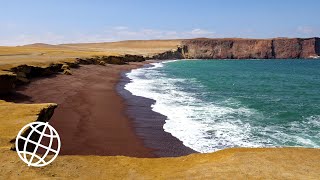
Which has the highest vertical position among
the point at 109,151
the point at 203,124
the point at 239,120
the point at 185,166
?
the point at 185,166

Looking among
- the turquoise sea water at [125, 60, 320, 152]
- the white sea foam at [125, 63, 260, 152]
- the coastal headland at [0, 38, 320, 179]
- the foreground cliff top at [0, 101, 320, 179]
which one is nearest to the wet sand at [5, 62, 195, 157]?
the coastal headland at [0, 38, 320, 179]

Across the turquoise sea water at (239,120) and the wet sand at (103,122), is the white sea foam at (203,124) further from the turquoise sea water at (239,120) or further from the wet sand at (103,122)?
the wet sand at (103,122)

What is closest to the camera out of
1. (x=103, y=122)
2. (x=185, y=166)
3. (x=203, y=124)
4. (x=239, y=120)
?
(x=185, y=166)

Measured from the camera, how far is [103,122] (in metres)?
24.4

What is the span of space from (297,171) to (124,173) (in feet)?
17.8

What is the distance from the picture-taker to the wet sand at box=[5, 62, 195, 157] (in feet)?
61.3

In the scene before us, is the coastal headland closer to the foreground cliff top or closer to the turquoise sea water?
the foreground cliff top

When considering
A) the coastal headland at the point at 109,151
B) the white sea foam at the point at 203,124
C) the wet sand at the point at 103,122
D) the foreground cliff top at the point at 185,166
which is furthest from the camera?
the white sea foam at the point at 203,124

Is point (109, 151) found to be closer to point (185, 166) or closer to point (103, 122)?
point (103, 122)

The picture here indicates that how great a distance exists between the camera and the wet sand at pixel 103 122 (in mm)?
18688

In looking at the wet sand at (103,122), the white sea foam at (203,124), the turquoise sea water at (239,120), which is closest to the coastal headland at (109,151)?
the wet sand at (103,122)

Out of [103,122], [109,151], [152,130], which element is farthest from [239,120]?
[109,151]

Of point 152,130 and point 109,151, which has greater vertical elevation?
point 109,151

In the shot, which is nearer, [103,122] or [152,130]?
[152,130]
